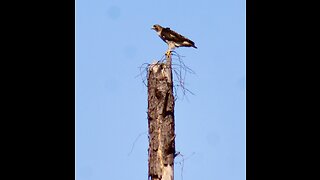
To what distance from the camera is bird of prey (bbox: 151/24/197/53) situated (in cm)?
582

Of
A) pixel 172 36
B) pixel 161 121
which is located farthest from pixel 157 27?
pixel 161 121

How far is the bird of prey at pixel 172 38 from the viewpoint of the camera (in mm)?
5816

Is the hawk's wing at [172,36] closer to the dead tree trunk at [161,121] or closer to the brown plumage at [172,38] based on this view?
the brown plumage at [172,38]

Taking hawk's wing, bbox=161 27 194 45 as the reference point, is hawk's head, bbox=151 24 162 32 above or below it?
above

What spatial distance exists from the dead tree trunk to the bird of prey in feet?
0.63

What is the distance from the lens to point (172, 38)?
584 centimetres

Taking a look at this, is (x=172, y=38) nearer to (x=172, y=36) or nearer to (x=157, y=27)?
(x=172, y=36)

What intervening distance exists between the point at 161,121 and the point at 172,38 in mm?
747

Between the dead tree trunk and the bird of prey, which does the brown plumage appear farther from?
the dead tree trunk

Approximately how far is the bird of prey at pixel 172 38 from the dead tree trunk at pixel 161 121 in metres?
0.19

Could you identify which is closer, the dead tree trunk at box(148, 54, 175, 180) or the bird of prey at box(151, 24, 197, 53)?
the dead tree trunk at box(148, 54, 175, 180)

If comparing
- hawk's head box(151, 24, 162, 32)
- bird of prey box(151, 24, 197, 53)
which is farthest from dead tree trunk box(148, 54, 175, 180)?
hawk's head box(151, 24, 162, 32)

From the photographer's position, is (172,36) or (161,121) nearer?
(161,121)

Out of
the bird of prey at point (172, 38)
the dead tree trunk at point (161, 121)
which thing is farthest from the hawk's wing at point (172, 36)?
the dead tree trunk at point (161, 121)
